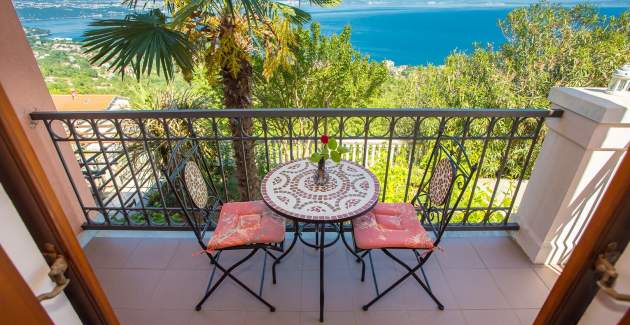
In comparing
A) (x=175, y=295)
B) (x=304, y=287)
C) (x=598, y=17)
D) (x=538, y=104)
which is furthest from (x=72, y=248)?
(x=598, y=17)

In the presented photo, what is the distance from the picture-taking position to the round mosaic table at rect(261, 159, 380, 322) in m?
1.65

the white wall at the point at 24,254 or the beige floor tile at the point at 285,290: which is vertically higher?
the white wall at the point at 24,254

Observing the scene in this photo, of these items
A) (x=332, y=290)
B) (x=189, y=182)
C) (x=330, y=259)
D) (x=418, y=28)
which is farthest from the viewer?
(x=418, y=28)

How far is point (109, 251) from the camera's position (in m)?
2.34

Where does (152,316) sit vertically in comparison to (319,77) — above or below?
below

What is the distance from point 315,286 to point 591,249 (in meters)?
1.54

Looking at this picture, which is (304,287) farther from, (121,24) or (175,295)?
(121,24)

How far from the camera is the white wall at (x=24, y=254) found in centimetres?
77

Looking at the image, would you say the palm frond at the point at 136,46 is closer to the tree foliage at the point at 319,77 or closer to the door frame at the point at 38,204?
the door frame at the point at 38,204

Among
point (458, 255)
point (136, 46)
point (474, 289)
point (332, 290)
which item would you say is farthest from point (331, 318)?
point (136, 46)

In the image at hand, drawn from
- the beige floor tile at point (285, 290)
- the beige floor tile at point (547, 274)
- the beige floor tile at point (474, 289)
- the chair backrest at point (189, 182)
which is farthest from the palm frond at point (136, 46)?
the beige floor tile at point (547, 274)

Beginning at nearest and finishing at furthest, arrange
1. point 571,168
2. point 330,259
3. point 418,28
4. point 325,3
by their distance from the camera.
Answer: point 571,168
point 330,259
point 325,3
point 418,28

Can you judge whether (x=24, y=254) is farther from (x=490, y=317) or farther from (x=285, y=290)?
(x=490, y=317)

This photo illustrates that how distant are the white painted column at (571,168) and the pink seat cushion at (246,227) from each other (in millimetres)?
1852
